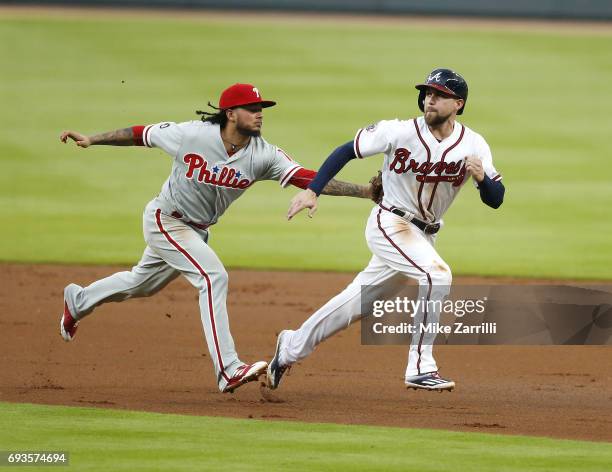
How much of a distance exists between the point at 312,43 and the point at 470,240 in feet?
39.5

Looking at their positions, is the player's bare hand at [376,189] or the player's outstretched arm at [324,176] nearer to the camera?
the player's outstretched arm at [324,176]

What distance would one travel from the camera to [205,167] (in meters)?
7.61

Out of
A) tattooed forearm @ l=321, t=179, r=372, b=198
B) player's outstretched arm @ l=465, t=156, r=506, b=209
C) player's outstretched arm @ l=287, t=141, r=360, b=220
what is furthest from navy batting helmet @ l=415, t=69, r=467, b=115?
tattooed forearm @ l=321, t=179, r=372, b=198

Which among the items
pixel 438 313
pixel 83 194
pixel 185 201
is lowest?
pixel 83 194

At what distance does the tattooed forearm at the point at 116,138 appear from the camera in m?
7.73

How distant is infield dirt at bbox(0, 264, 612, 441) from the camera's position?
7320 mm

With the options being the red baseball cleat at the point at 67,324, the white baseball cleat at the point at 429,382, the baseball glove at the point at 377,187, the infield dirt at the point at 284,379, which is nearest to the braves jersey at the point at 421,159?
the baseball glove at the point at 377,187

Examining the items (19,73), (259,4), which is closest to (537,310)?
(19,73)

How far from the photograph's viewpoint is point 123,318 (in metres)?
10.2

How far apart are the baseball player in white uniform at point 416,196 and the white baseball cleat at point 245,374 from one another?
318 mm

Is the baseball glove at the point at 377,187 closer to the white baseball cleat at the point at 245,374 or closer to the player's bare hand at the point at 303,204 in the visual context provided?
the player's bare hand at the point at 303,204

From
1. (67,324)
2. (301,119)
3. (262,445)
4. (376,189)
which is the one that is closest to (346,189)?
(376,189)

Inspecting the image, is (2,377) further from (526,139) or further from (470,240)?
(526,139)

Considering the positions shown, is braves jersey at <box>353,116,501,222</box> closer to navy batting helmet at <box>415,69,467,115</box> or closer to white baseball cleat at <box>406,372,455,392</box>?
navy batting helmet at <box>415,69,467,115</box>
